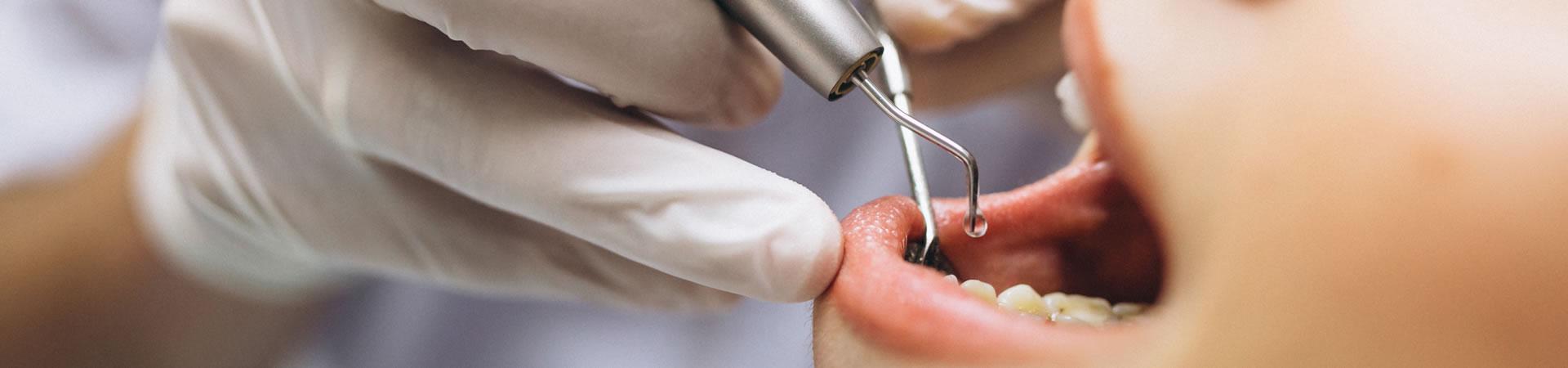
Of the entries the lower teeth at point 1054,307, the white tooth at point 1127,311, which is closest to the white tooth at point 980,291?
the lower teeth at point 1054,307

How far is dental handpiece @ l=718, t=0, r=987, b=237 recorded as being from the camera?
0.59 m

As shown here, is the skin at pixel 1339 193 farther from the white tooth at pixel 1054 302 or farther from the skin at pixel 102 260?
the skin at pixel 102 260

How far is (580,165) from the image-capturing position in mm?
670

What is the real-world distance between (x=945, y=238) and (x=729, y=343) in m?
0.52

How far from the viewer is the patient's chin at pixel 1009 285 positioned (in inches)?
21.7

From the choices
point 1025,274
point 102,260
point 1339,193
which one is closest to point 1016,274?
point 1025,274

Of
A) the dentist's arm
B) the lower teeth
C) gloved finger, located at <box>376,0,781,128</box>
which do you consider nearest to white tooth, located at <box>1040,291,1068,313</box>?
the lower teeth

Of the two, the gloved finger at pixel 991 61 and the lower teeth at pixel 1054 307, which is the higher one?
the gloved finger at pixel 991 61

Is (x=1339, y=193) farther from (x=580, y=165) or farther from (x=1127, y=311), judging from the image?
(x=580, y=165)

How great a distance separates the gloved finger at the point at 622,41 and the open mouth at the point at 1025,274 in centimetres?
15

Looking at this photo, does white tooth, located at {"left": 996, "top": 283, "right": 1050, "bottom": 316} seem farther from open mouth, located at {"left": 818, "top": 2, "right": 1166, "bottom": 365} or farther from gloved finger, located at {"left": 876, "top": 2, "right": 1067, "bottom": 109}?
gloved finger, located at {"left": 876, "top": 2, "right": 1067, "bottom": 109}

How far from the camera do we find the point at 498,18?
62 centimetres

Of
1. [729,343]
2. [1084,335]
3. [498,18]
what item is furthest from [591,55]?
[729,343]

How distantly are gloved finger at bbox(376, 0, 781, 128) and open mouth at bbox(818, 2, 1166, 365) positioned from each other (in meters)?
0.15
